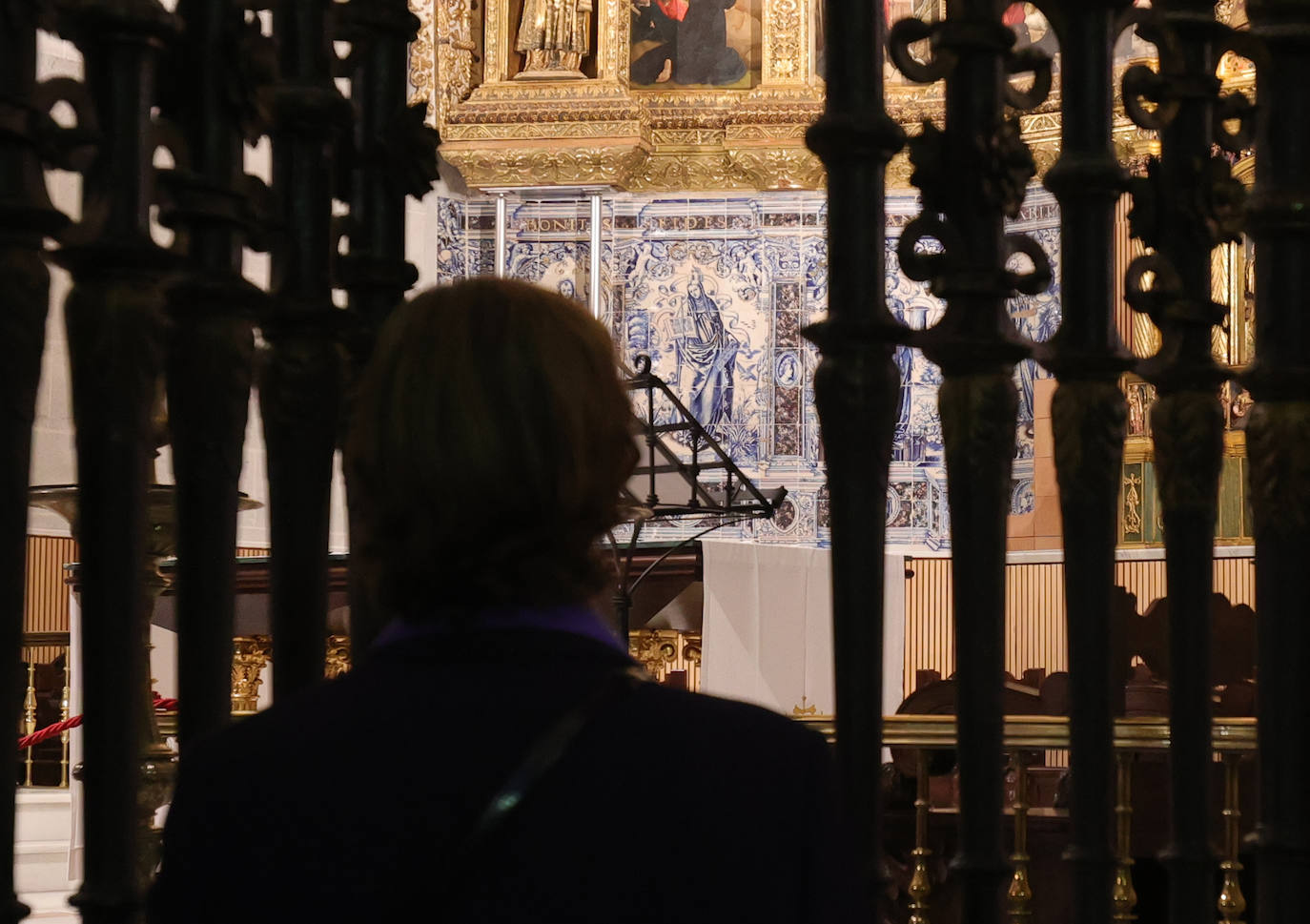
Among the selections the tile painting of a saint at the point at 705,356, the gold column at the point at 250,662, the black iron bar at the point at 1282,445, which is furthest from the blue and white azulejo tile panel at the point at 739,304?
the black iron bar at the point at 1282,445

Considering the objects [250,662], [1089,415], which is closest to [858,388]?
[1089,415]

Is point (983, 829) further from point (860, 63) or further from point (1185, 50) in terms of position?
point (1185, 50)

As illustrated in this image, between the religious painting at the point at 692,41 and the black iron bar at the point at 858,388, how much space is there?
12.0 m

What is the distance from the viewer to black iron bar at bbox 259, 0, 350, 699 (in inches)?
80.2

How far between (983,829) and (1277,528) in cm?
51

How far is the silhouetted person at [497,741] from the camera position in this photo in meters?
1.14

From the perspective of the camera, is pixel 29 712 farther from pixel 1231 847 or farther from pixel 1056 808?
pixel 1231 847

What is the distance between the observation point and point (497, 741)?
1146 mm

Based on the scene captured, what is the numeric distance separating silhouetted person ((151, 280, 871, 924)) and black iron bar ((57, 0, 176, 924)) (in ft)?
1.69

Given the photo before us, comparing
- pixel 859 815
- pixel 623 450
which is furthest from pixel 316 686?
pixel 859 815

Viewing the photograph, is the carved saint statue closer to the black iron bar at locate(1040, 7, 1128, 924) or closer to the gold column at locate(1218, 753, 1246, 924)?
the gold column at locate(1218, 753, 1246, 924)

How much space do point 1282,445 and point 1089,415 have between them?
0.24 meters

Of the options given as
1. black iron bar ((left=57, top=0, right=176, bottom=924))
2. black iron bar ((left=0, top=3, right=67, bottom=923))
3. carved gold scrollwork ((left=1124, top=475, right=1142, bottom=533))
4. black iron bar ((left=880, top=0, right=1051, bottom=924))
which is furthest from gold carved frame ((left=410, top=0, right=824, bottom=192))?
black iron bar ((left=0, top=3, right=67, bottom=923))

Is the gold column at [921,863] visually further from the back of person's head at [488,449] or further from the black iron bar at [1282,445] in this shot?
the back of person's head at [488,449]
